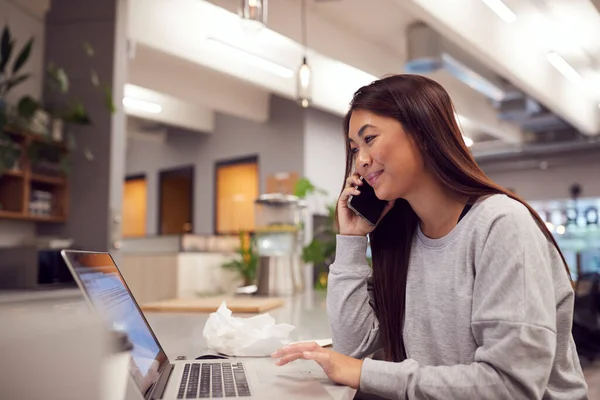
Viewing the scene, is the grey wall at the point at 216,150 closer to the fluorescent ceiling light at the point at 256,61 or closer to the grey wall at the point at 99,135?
the fluorescent ceiling light at the point at 256,61

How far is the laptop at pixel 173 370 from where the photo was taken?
0.75 metres

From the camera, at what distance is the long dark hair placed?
1063 millimetres

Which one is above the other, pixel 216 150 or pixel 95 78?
pixel 216 150

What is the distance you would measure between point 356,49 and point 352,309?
4262 millimetres

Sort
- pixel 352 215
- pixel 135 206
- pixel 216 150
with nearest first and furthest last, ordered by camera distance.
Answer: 1. pixel 352 215
2. pixel 216 150
3. pixel 135 206

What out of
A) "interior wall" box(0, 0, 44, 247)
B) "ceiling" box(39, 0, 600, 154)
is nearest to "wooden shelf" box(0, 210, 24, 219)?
"interior wall" box(0, 0, 44, 247)

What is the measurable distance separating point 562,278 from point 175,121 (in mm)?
6753

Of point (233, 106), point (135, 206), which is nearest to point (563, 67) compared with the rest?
point (233, 106)

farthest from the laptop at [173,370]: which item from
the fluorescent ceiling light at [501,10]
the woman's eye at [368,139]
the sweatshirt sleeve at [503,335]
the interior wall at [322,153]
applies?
the interior wall at [322,153]

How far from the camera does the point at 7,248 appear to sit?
357 cm

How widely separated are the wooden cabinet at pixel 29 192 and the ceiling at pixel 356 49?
110 centimetres

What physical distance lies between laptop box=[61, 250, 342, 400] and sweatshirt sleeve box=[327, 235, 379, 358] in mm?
142

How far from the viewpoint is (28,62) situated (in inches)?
164

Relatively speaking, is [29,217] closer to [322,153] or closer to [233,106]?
[233,106]
